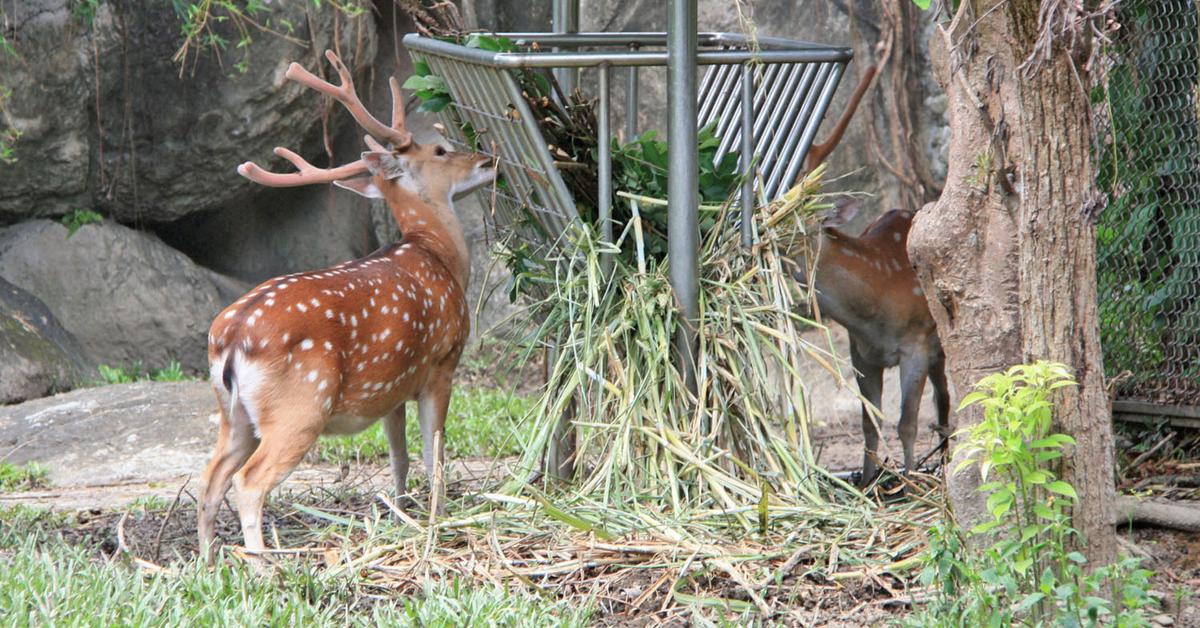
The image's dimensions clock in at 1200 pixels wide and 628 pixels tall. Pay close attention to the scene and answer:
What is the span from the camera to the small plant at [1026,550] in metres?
3.10

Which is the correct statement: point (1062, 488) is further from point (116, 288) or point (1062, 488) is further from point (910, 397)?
point (116, 288)

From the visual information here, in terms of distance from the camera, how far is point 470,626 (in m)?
3.36

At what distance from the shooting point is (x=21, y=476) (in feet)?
22.1

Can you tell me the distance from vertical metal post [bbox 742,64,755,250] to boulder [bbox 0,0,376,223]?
4894 mm

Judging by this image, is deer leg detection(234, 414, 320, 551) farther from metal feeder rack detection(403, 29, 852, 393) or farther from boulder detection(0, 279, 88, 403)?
boulder detection(0, 279, 88, 403)

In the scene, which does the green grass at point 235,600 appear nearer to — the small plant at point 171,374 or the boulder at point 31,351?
the boulder at point 31,351

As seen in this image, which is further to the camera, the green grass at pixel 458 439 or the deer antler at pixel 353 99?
the green grass at pixel 458 439

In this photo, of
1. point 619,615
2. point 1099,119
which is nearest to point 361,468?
point 619,615

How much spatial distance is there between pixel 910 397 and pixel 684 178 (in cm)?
199

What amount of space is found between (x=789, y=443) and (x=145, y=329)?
21.3ft

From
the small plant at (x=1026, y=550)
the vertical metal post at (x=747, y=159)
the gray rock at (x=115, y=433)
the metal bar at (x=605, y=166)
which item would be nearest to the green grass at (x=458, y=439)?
the gray rock at (x=115, y=433)

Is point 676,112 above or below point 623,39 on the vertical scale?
below

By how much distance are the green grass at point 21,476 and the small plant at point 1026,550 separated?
16.0 ft

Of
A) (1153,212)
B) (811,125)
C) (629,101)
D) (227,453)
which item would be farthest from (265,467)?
(1153,212)
